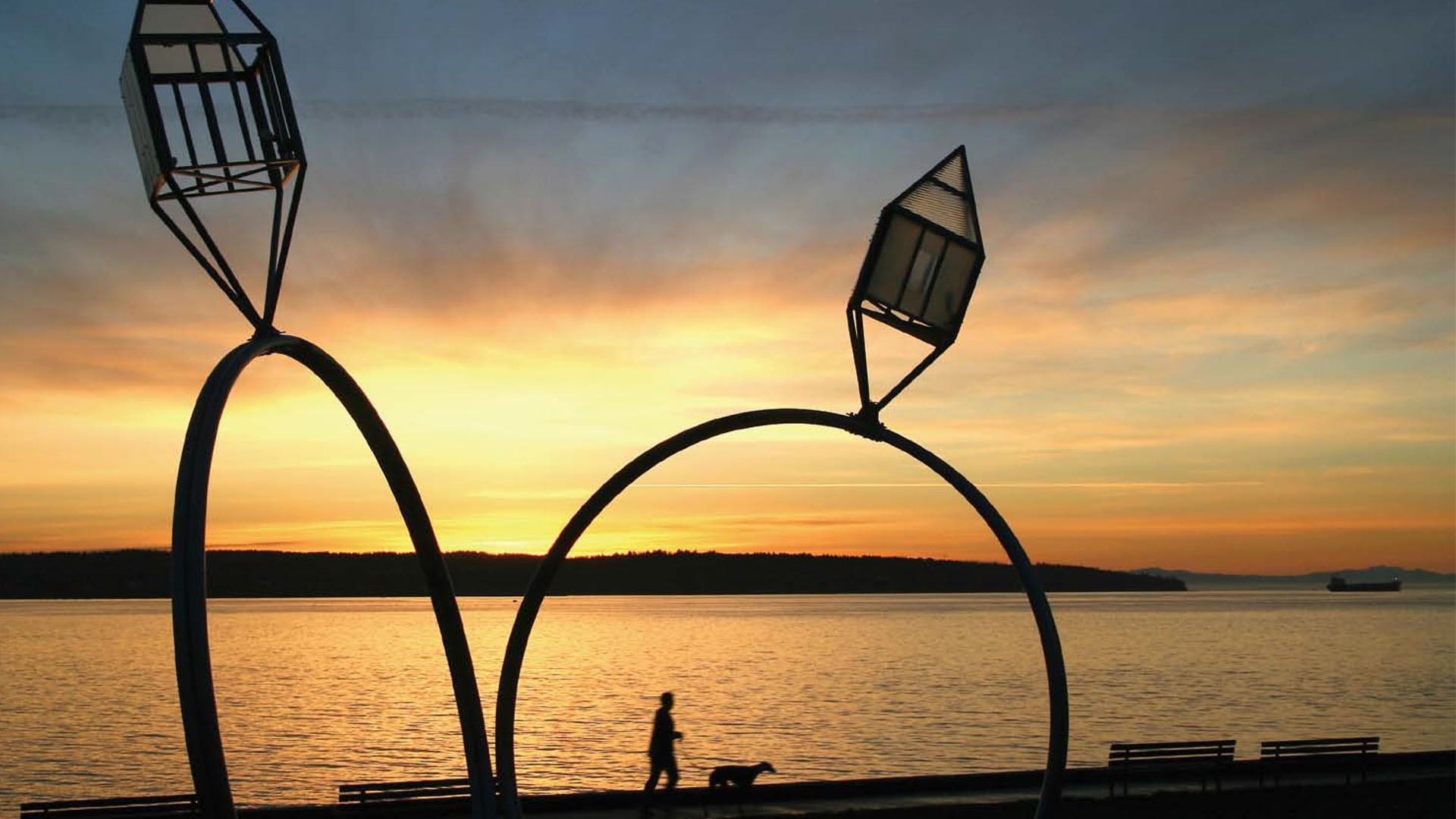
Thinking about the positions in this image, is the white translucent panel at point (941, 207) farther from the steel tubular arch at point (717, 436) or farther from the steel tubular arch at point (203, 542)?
the steel tubular arch at point (203, 542)

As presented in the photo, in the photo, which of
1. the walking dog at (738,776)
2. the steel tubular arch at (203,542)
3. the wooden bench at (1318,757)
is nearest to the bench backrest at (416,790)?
the walking dog at (738,776)

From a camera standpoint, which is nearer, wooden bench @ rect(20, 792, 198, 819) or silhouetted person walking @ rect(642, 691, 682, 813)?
wooden bench @ rect(20, 792, 198, 819)

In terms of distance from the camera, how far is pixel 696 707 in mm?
74625

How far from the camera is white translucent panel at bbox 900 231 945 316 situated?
1409cm

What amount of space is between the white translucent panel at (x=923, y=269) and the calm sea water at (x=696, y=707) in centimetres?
3150

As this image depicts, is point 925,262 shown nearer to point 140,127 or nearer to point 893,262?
point 893,262

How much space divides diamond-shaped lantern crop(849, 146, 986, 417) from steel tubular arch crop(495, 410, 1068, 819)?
0.91 meters

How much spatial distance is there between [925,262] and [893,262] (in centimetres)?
32

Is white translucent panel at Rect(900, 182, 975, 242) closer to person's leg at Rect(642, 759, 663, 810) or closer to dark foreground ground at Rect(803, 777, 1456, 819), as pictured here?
person's leg at Rect(642, 759, 663, 810)

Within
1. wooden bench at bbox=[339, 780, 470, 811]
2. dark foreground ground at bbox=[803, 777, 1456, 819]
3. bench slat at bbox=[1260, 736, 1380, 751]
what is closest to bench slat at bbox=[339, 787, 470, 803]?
wooden bench at bbox=[339, 780, 470, 811]

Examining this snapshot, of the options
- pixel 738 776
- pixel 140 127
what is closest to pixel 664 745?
pixel 738 776

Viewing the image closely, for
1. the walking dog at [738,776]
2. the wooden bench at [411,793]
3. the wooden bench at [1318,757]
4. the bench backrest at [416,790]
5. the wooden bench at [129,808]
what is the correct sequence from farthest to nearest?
the wooden bench at [1318,757]
the walking dog at [738,776]
the bench backrest at [416,790]
the wooden bench at [411,793]
the wooden bench at [129,808]

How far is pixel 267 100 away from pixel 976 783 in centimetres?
1772

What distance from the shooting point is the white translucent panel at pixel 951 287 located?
1414 centimetres
